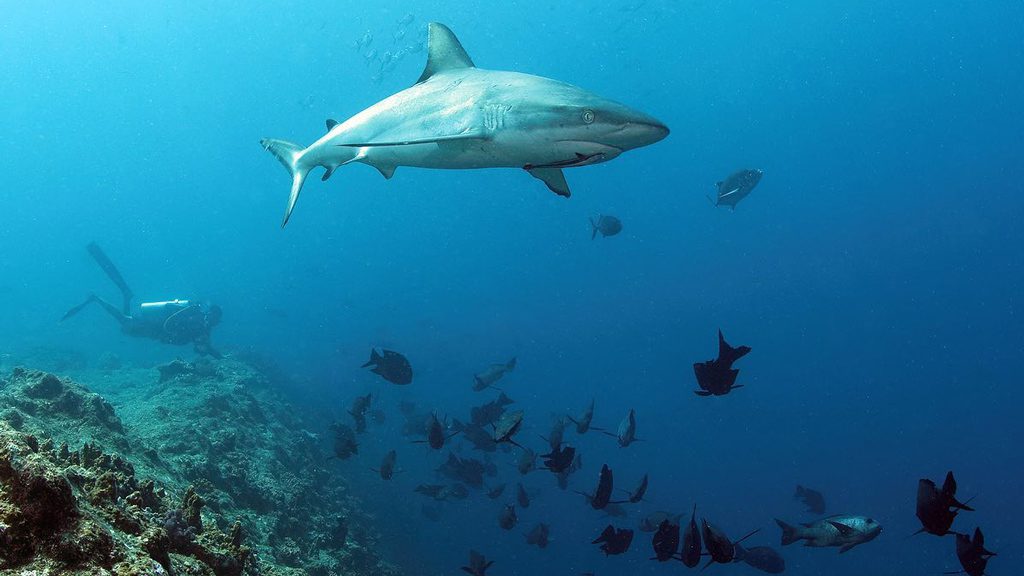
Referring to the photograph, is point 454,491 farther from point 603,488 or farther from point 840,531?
point 840,531

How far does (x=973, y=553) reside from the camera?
4801 mm

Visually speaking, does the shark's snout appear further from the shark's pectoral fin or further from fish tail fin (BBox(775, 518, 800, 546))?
fish tail fin (BBox(775, 518, 800, 546))

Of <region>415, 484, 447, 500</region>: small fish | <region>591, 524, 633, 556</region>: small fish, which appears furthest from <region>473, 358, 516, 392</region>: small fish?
<region>591, 524, 633, 556</region>: small fish

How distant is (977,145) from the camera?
344ft

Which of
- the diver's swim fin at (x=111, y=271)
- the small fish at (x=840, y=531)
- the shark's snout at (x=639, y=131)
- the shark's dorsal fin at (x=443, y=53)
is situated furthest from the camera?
the diver's swim fin at (x=111, y=271)

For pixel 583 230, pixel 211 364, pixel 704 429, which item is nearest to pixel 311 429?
pixel 211 364

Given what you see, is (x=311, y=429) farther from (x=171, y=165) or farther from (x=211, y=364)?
(x=171, y=165)

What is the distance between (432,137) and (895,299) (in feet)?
259

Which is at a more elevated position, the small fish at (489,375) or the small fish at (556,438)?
the small fish at (489,375)

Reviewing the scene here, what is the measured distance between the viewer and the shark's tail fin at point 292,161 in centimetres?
612

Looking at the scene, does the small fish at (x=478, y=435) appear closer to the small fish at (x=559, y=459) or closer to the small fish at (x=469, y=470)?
the small fish at (x=469, y=470)

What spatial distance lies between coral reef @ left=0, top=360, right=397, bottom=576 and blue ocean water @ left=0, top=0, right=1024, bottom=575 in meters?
5.65

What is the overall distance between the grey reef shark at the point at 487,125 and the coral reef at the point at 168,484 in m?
3.13

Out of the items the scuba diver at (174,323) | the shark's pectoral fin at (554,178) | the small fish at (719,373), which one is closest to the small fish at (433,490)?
the small fish at (719,373)
